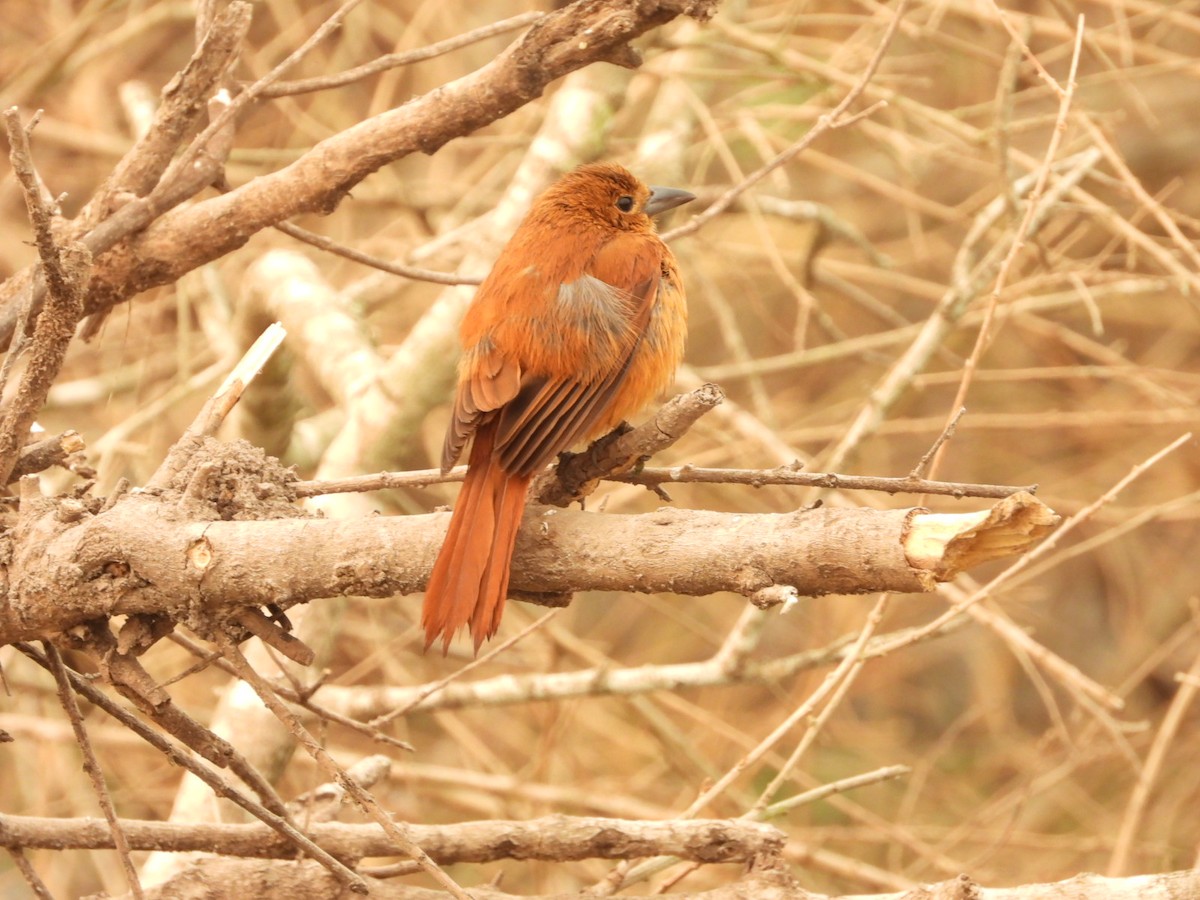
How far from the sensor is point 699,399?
6.87ft

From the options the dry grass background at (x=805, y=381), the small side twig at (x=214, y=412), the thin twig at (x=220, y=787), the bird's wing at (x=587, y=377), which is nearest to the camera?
the thin twig at (x=220, y=787)

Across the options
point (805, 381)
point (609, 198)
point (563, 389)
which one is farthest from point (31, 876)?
point (805, 381)

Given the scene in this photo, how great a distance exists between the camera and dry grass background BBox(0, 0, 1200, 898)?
14.1ft

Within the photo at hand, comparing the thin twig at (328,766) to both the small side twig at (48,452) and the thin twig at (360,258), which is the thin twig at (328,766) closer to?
the small side twig at (48,452)

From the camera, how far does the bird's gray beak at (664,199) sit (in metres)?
3.73

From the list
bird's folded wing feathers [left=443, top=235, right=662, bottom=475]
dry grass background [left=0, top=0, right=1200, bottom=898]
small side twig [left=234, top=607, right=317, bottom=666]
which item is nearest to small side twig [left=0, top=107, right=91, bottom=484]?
small side twig [left=234, top=607, right=317, bottom=666]

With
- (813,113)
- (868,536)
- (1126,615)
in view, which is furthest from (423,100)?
(1126,615)

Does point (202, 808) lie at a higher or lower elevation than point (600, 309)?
lower

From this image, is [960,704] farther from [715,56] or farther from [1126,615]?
[715,56]

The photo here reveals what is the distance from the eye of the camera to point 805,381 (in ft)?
23.5

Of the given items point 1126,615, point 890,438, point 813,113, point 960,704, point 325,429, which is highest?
point 813,113

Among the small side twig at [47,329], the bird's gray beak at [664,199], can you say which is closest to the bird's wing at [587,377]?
the bird's gray beak at [664,199]

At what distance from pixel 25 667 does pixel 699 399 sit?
3321 mm

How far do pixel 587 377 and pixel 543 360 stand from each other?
0.32ft
